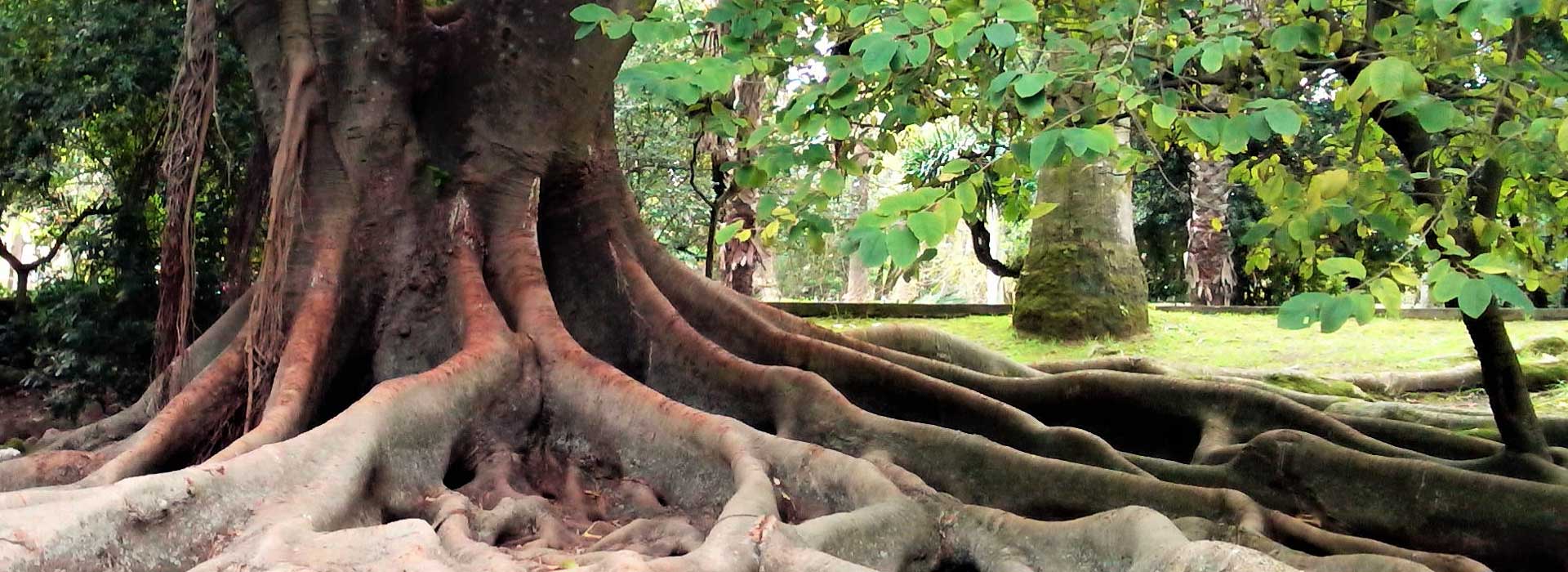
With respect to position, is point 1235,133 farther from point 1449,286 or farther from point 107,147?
point 107,147

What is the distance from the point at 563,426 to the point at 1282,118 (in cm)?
289

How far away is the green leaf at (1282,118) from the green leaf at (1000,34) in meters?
0.67

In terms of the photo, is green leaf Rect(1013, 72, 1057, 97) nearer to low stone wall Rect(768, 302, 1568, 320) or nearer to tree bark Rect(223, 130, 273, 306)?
tree bark Rect(223, 130, 273, 306)

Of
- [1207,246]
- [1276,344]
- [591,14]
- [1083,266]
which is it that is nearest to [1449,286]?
[591,14]

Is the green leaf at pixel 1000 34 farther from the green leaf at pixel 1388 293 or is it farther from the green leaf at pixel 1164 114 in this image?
the green leaf at pixel 1388 293

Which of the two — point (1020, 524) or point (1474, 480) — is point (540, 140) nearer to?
point (1020, 524)

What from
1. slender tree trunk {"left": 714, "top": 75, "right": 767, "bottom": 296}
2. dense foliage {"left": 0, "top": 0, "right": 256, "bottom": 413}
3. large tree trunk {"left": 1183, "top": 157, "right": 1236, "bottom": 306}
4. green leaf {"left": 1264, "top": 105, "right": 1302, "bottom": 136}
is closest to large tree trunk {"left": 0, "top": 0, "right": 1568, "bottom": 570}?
green leaf {"left": 1264, "top": 105, "right": 1302, "bottom": 136}

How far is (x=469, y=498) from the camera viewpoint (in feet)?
12.5

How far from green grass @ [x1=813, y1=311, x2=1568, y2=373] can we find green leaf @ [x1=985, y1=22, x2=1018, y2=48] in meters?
5.78

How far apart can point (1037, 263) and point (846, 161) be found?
572 cm

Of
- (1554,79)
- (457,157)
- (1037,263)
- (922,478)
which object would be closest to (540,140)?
(457,157)

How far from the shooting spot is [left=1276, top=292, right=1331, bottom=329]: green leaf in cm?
233

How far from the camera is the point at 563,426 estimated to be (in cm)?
434

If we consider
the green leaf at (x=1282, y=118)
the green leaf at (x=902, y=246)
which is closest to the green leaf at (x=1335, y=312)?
the green leaf at (x=1282, y=118)
